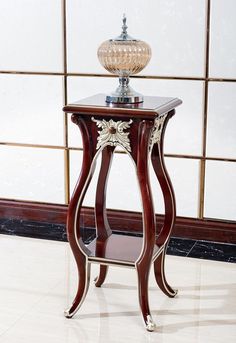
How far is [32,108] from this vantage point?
3492mm

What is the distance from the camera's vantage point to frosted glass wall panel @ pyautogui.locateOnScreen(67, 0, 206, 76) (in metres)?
3.15

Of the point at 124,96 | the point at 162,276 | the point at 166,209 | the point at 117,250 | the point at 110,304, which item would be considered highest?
the point at 124,96

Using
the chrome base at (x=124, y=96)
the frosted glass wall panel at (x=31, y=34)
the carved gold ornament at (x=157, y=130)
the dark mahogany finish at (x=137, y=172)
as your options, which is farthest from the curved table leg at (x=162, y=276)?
the frosted glass wall panel at (x=31, y=34)

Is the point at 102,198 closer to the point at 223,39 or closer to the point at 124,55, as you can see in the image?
the point at 124,55

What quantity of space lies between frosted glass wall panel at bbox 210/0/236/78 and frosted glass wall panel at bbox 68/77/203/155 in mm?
132

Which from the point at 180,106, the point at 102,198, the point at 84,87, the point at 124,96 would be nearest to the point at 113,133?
the point at 124,96

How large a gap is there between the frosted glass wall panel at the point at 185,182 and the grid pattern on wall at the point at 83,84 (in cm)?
2

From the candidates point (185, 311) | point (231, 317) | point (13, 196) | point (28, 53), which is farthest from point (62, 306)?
point (28, 53)

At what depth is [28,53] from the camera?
3436 mm

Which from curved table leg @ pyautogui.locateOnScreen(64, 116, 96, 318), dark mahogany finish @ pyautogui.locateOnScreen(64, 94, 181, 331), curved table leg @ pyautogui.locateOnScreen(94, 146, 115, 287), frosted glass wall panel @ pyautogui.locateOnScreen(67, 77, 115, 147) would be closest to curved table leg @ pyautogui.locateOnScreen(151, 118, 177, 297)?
dark mahogany finish @ pyautogui.locateOnScreen(64, 94, 181, 331)

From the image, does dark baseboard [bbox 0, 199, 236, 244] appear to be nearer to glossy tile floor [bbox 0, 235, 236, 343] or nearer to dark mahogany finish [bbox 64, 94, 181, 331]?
glossy tile floor [bbox 0, 235, 236, 343]

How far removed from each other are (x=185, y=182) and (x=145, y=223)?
1073 millimetres

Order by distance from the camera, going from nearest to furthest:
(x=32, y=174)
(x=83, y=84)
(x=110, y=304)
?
1. (x=110, y=304)
2. (x=83, y=84)
3. (x=32, y=174)

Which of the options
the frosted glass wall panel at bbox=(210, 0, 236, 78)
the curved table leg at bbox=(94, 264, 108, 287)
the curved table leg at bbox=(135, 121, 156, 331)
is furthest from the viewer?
the frosted glass wall panel at bbox=(210, 0, 236, 78)
